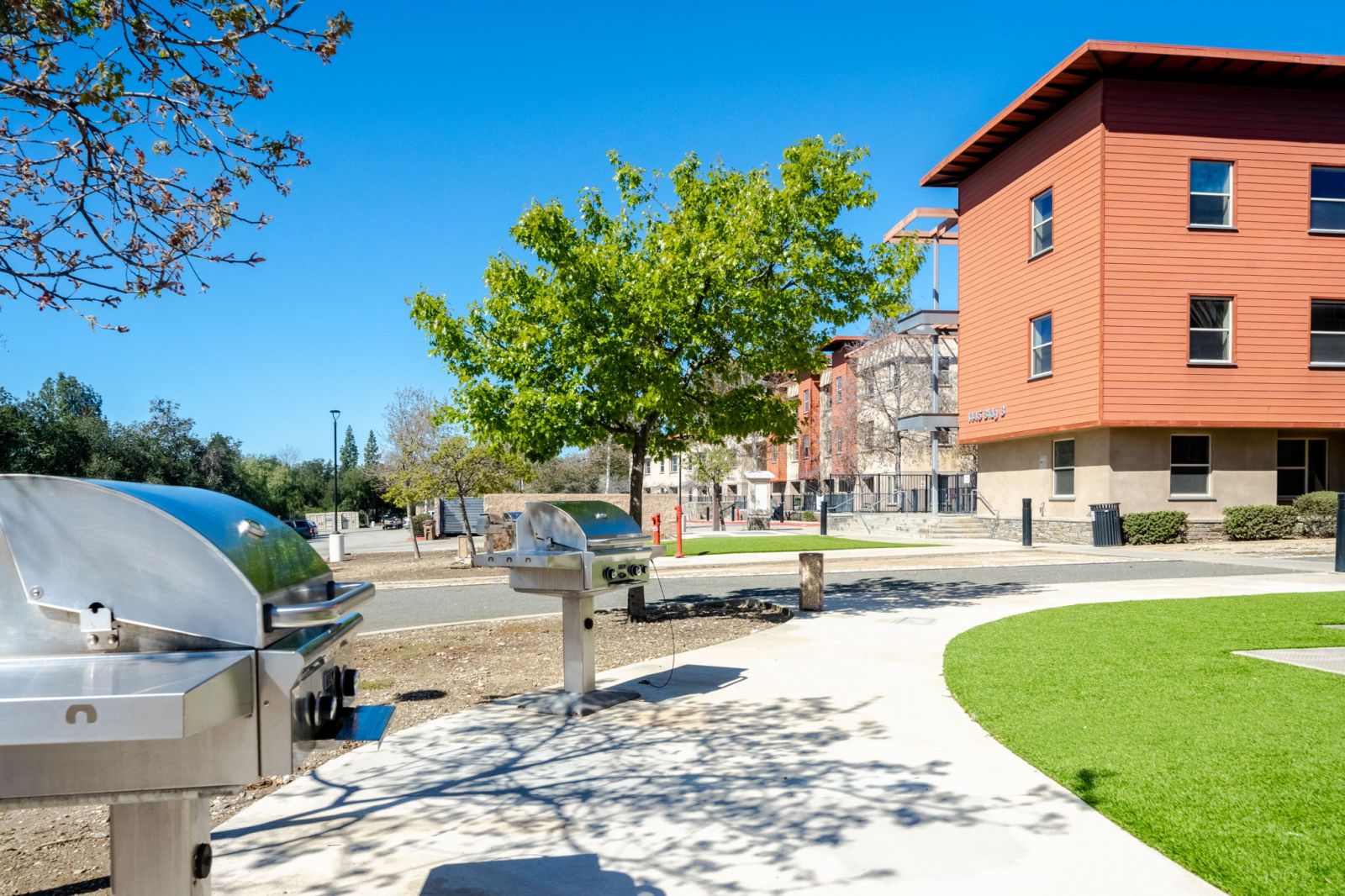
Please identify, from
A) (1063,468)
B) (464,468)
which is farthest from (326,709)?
(1063,468)

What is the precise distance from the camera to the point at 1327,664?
7688 mm

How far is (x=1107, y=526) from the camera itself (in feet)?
74.3

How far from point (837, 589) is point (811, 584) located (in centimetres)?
299

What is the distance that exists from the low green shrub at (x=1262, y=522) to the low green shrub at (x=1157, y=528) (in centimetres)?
125

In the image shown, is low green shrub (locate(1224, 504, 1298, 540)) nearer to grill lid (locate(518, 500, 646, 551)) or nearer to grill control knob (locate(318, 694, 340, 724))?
grill lid (locate(518, 500, 646, 551))

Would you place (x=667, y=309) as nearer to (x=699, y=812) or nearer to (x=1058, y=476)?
(x=699, y=812)

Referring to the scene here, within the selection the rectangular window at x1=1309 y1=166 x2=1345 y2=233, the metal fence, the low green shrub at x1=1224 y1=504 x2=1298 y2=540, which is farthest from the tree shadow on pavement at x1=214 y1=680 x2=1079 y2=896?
the metal fence

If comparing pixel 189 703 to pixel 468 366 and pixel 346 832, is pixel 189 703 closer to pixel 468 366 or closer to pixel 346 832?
pixel 346 832

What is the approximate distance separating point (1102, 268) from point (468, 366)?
1769 centimetres

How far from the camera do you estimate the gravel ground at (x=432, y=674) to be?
4203 mm

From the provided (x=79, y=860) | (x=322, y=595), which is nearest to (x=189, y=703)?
(x=322, y=595)

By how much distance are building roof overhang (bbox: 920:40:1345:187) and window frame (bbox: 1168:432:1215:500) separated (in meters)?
9.04

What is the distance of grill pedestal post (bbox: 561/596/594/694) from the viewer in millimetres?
7027

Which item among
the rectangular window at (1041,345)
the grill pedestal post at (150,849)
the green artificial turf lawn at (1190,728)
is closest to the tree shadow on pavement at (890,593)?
the green artificial turf lawn at (1190,728)
